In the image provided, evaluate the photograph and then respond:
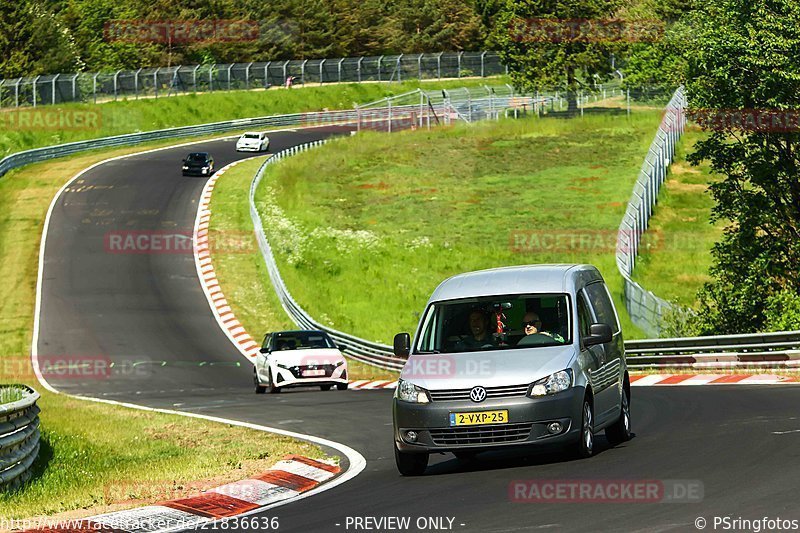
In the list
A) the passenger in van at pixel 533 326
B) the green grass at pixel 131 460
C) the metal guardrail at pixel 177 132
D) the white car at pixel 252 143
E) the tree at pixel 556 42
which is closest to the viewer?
the green grass at pixel 131 460

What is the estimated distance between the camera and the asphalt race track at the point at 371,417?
10.1 metres

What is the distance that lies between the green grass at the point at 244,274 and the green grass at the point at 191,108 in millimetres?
19260

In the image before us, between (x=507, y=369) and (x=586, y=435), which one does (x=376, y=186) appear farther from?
(x=507, y=369)

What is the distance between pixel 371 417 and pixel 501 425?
8.37 metres

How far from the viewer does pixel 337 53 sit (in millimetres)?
125438

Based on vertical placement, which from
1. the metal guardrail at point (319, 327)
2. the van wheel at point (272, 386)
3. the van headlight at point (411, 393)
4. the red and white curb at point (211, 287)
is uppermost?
the van headlight at point (411, 393)

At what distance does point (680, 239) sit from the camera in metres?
50.5

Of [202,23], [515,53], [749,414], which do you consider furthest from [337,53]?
[749,414]

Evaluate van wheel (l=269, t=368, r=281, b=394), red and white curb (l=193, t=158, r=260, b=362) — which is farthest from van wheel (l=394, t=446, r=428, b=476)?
red and white curb (l=193, t=158, r=260, b=362)

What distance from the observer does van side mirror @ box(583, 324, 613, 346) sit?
13422 mm

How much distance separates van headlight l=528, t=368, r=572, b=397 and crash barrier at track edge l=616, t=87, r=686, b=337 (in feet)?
67.7

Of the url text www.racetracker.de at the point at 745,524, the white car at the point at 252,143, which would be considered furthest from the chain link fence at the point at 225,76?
the url text www.racetracker.de at the point at 745,524

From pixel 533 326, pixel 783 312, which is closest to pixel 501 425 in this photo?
pixel 533 326

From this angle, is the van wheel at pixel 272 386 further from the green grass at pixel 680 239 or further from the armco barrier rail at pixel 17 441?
the green grass at pixel 680 239
